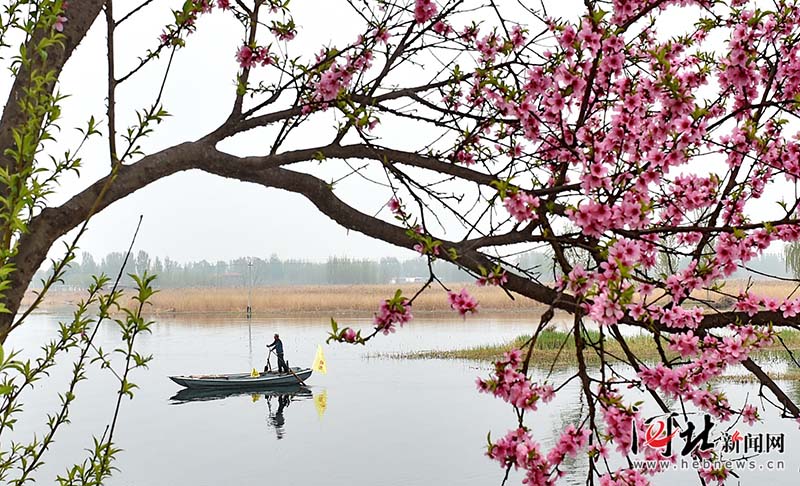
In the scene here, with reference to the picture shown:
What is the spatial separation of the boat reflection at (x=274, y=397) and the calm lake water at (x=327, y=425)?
0.15ft

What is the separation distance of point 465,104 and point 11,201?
176cm

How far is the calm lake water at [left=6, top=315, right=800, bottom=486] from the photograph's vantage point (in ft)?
40.9

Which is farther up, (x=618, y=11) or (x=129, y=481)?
(x=618, y=11)

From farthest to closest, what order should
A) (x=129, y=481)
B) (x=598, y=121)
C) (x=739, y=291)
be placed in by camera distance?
(x=129, y=481)
(x=598, y=121)
(x=739, y=291)

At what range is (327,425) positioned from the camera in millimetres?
15148

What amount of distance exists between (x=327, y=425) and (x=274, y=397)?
1.90 meters

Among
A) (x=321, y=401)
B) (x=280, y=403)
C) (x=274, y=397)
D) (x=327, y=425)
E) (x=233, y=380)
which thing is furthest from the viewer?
(x=280, y=403)

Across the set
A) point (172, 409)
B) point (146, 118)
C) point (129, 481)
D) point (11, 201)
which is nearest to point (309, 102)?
point (146, 118)

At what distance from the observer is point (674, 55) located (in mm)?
2709

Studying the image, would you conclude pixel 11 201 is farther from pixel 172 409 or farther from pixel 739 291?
pixel 172 409

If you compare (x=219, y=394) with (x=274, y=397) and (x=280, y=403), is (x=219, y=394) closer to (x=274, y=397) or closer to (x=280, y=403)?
(x=274, y=397)

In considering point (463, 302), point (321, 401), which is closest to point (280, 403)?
point (321, 401)

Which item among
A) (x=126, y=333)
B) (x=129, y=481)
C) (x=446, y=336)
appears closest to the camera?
(x=126, y=333)

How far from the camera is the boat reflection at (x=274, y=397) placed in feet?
49.8
